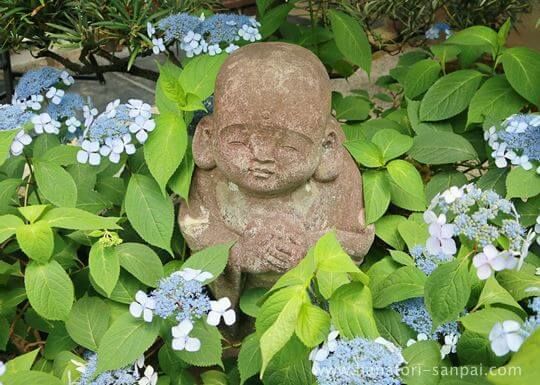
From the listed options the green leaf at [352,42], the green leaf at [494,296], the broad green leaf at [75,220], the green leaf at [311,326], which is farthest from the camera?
the green leaf at [352,42]

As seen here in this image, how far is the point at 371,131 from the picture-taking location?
2.23 meters

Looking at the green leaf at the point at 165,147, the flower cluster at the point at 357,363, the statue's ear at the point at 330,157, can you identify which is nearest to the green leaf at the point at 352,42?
the statue's ear at the point at 330,157

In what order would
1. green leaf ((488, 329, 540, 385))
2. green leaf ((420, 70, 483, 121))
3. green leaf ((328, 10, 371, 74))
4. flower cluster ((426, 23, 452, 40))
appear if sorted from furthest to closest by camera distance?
flower cluster ((426, 23, 452, 40))
green leaf ((328, 10, 371, 74))
green leaf ((420, 70, 483, 121))
green leaf ((488, 329, 540, 385))

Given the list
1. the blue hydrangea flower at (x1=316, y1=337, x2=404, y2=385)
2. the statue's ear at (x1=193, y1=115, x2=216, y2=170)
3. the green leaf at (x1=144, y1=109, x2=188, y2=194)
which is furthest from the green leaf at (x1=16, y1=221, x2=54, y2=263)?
the blue hydrangea flower at (x1=316, y1=337, x2=404, y2=385)

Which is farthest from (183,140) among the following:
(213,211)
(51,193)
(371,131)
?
(371,131)

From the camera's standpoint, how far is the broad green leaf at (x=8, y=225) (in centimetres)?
153

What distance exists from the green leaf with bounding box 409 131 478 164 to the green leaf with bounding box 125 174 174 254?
71cm

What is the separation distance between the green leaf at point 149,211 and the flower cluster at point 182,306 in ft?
0.83

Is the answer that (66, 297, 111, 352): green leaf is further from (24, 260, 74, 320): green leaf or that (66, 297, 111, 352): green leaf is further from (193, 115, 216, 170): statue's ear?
(193, 115, 216, 170): statue's ear

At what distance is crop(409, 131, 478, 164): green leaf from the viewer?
1.97 m

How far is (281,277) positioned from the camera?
1.42 metres

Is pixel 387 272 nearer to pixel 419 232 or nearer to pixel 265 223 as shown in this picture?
pixel 419 232

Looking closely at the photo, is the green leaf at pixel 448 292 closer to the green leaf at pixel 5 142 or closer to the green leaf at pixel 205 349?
the green leaf at pixel 205 349

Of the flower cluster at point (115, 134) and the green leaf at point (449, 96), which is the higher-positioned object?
the flower cluster at point (115, 134)
